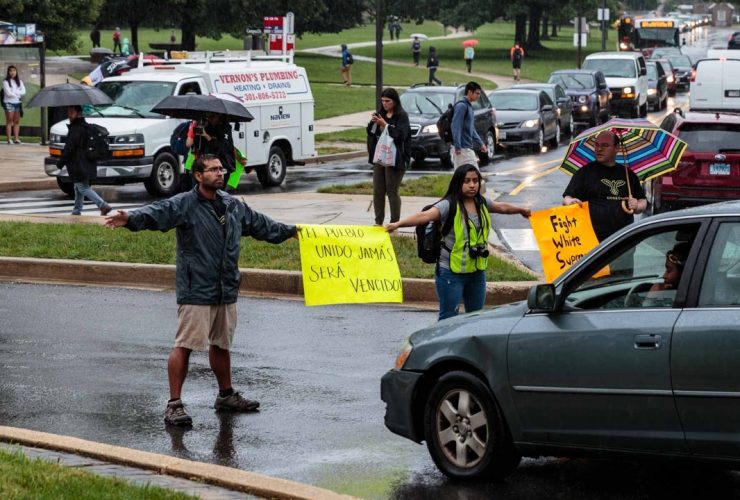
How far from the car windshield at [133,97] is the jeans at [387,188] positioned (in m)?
7.15

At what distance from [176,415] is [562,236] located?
3.04 metres

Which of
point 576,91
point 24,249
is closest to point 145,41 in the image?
point 576,91

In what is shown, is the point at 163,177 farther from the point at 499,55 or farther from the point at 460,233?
the point at 499,55

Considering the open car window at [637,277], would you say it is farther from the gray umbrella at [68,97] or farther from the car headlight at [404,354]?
the gray umbrella at [68,97]

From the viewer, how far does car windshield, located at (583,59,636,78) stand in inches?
1834

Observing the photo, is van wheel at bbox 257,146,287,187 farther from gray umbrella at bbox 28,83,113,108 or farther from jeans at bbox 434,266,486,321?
jeans at bbox 434,266,486,321

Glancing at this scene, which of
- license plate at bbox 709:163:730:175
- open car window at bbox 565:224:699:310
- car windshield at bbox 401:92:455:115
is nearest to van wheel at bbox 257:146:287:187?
car windshield at bbox 401:92:455:115

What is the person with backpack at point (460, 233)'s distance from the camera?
368 inches

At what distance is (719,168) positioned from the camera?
19.0 metres

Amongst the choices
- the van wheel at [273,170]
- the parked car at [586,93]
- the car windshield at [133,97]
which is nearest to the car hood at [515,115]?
the parked car at [586,93]

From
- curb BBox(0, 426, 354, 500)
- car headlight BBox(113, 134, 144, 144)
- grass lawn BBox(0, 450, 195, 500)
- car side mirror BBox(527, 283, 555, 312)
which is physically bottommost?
curb BBox(0, 426, 354, 500)

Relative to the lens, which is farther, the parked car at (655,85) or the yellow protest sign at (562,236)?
the parked car at (655,85)

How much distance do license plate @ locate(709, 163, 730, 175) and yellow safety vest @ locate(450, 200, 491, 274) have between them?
10.3m

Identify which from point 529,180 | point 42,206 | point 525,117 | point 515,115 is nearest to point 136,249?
point 42,206
